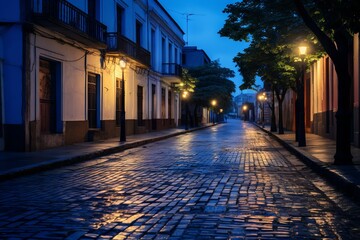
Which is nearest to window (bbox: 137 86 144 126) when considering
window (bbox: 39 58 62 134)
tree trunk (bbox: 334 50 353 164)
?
window (bbox: 39 58 62 134)

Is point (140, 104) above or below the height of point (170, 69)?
below

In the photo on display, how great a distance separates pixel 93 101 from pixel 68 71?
356 cm

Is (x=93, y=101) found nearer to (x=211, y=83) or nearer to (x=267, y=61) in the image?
(x=267, y=61)

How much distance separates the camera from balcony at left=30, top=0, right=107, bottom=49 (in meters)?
14.5

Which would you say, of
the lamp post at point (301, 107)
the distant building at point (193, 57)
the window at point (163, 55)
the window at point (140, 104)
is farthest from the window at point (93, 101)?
the distant building at point (193, 57)

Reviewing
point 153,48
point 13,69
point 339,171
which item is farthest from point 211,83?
point 339,171

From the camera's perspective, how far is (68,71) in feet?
58.1

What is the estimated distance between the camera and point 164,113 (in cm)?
3753

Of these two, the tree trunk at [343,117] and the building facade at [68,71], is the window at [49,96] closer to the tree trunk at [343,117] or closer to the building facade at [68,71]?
the building facade at [68,71]

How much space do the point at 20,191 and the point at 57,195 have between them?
935mm

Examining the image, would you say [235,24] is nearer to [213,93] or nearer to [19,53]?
[19,53]

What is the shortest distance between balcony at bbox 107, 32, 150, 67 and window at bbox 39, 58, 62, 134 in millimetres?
4857

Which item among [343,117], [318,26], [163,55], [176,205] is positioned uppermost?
[163,55]

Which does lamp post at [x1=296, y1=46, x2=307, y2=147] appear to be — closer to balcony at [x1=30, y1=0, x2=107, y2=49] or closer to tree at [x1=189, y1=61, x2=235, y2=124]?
balcony at [x1=30, y1=0, x2=107, y2=49]
